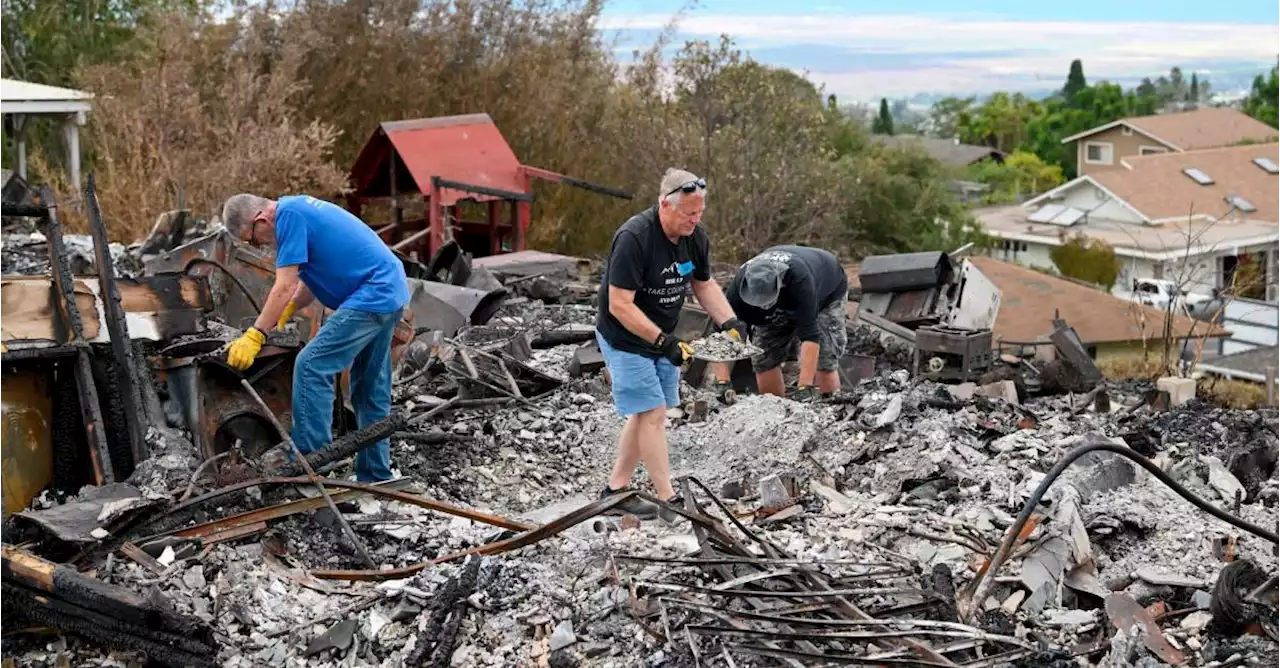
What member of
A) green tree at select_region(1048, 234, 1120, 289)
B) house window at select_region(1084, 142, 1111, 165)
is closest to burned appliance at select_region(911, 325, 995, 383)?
green tree at select_region(1048, 234, 1120, 289)

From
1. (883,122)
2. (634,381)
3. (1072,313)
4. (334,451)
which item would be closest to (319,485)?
(334,451)

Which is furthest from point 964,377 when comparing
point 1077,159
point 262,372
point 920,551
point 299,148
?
point 1077,159

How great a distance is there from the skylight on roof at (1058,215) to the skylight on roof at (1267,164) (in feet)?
18.3

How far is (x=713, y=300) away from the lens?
6.32 m

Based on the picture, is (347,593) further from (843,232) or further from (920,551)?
(843,232)

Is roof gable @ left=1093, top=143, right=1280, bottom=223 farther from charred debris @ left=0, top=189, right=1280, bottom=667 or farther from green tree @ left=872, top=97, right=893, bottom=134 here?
green tree @ left=872, top=97, right=893, bottom=134

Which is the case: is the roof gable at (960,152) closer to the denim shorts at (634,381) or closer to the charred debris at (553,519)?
the charred debris at (553,519)

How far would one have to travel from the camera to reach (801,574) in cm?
507

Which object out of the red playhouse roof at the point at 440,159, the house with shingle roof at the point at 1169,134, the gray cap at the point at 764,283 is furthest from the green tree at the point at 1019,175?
the gray cap at the point at 764,283

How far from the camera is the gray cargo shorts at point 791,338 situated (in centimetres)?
862

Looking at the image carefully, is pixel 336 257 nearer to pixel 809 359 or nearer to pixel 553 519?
pixel 553 519

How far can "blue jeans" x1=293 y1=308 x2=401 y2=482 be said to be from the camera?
6.23m

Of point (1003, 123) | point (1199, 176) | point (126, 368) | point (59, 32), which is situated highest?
point (59, 32)

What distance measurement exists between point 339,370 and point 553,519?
127 cm
